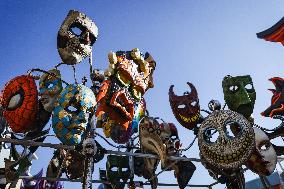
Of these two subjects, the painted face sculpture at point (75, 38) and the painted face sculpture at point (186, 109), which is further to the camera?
the painted face sculpture at point (186, 109)

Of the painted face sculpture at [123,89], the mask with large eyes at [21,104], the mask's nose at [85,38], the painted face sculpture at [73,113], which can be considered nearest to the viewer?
the painted face sculpture at [73,113]

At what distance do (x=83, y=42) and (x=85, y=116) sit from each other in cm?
175

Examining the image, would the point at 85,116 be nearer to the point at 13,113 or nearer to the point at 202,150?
the point at 13,113

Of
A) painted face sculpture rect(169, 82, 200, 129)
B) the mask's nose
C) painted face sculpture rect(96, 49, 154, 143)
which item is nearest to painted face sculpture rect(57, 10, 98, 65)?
the mask's nose

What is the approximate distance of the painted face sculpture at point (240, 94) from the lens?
294 inches

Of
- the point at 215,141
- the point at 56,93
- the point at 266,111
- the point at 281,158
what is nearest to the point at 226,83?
the point at 266,111

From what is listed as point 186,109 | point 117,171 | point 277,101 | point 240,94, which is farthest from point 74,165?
point 277,101

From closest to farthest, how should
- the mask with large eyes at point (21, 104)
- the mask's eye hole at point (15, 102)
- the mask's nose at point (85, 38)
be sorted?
the mask with large eyes at point (21, 104) → the mask's eye hole at point (15, 102) → the mask's nose at point (85, 38)

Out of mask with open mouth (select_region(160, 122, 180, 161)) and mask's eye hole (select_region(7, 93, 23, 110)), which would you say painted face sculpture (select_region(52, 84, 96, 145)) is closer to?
mask's eye hole (select_region(7, 93, 23, 110))

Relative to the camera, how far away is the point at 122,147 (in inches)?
305

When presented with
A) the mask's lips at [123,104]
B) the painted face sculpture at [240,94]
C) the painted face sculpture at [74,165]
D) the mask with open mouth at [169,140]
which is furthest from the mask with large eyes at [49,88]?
the painted face sculpture at [240,94]

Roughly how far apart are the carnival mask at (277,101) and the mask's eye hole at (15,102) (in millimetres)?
6069

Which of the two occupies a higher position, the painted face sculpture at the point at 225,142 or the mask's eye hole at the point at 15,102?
the mask's eye hole at the point at 15,102

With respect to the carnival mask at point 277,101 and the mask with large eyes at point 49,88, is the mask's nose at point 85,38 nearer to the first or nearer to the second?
the mask with large eyes at point 49,88
